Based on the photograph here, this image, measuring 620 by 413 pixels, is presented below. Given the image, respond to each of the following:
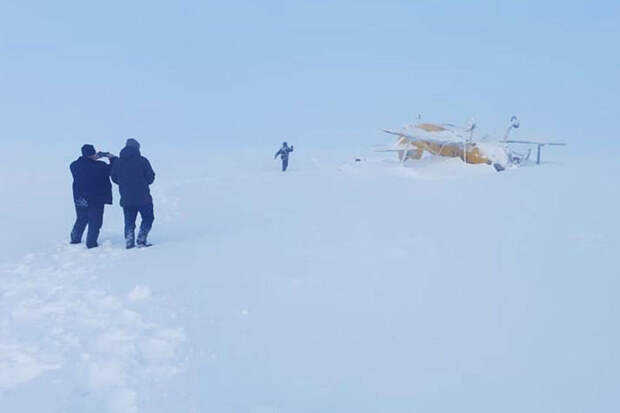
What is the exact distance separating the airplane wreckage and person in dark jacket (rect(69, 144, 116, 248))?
14.3 meters

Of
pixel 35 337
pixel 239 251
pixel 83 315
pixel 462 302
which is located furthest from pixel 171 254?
pixel 462 302

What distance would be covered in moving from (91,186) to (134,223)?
91 cm

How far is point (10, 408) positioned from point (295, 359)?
6.87ft

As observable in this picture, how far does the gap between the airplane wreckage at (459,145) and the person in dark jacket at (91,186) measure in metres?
14.3

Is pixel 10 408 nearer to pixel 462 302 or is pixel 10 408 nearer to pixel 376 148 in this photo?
pixel 462 302

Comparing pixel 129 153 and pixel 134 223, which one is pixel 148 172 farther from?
pixel 134 223

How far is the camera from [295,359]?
4.55m

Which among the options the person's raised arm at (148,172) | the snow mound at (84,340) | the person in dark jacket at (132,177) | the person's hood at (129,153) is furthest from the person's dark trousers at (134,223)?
the snow mound at (84,340)

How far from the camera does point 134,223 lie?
9.03 metres

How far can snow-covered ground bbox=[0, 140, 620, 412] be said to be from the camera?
402 cm

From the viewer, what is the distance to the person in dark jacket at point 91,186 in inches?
351

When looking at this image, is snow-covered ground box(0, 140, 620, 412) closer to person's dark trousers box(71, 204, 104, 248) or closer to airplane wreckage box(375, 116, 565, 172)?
person's dark trousers box(71, 204, 104, 248)

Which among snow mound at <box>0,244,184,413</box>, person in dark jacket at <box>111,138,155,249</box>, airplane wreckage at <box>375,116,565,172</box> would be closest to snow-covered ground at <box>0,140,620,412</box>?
snow mound at <box>0,244,184,413</box>

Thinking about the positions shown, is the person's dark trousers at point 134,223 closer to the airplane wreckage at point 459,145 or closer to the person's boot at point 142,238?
the person's boot at point 142,238
